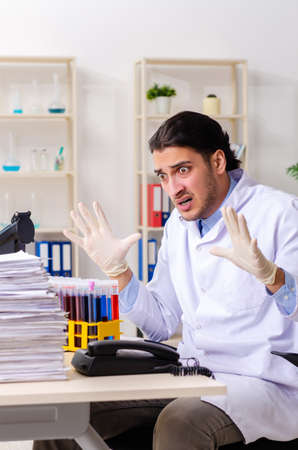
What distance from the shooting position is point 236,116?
14.6 feet

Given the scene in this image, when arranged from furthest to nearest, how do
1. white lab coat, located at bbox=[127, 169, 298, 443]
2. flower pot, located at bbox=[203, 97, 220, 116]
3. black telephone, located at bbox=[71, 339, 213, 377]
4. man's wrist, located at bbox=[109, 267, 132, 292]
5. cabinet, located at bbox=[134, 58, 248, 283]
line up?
cabinet, located at bbox=[134, 58, 248, 283], flower pot, located at bbox=[203, 97, 220, 116], man's wrist, located at bbox=[109, 267, 132, 292], white lab coat, located at bbox=[127, 169, 298, 443], black telephone, located at bbox=[71, 339, 213, 377]

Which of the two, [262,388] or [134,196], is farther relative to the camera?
[134,196]

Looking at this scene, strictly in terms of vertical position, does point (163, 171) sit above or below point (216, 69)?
below

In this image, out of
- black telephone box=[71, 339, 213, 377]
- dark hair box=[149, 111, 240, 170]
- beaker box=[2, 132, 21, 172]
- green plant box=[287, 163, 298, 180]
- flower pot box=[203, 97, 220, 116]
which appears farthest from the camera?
flower pot box=[203, 97, 220, 116]

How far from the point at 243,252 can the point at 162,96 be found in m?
3.10

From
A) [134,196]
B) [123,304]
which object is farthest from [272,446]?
[134,196]

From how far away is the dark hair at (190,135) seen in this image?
1.91 m

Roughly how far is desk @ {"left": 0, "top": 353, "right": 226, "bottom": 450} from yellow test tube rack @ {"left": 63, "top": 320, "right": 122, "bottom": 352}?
0.21 m

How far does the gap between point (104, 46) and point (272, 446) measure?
11.8ft

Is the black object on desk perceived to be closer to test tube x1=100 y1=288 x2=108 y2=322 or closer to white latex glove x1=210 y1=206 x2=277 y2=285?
test tube x1=100 y1=288 x2=108 y2=322

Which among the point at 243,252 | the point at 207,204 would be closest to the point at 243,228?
the point at 243,252

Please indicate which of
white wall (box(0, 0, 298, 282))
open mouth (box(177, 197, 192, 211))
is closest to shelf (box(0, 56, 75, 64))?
white wall (box(0, 0, 298, 282))

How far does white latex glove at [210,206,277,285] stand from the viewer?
1.46 m

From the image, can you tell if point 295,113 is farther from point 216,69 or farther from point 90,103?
point 90,103
